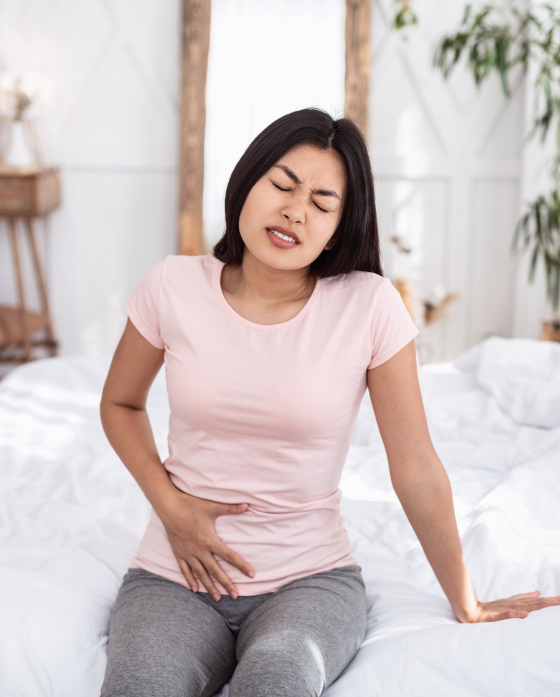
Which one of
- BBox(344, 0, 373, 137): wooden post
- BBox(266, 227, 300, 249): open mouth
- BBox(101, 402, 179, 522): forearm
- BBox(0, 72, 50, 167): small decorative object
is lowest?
BBox(101, 402, 179, 522): forearm

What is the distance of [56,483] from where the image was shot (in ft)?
5.15

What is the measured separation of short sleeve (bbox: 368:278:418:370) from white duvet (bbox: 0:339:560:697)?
37 centimetres

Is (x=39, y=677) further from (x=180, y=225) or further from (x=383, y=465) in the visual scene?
(x=180, y=225)

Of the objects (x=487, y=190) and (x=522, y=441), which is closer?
(x=522, y=441)

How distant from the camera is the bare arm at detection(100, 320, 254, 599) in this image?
1.00m

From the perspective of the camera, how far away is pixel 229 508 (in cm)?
102

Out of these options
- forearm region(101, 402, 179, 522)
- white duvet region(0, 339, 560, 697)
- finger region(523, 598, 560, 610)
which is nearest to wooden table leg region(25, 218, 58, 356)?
white duvet region(0, 339, 560, 697)

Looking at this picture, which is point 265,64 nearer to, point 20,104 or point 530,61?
point 20,104

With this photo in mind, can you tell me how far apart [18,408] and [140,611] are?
119 cm

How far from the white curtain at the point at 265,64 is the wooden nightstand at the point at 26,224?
78cm

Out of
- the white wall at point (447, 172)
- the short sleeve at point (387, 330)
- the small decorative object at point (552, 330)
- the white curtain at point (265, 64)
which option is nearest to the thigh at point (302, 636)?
the short sleeve at point (387, 330)

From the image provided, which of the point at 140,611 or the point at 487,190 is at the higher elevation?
the point at 487,190

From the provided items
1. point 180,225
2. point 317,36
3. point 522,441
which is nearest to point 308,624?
point 522,441

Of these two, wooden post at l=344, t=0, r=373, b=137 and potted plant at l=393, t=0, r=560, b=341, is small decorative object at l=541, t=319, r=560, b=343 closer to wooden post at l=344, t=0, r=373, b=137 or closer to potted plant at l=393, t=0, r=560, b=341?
potted plant at l=393, t=0, r=560, b=341
